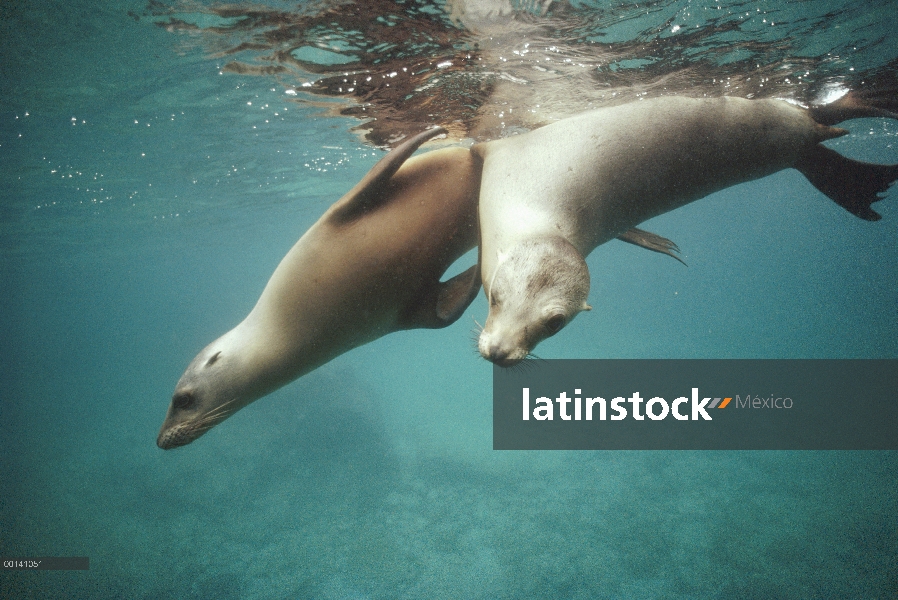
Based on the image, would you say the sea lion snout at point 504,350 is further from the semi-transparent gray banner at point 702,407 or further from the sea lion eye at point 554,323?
the semi-transparent gray banner at point 702,407

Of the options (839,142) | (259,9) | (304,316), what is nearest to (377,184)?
(304,316)

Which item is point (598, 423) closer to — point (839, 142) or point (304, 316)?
point (839, 142)

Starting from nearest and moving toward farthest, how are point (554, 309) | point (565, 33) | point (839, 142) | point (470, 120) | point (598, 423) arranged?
point (554, 309) < point (565, 33) < point (470, 120) < point (839, 142) < point (598, 423)

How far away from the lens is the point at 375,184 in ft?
7.30

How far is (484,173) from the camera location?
2283 mm

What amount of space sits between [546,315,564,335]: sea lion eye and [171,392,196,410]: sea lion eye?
5.70 feet

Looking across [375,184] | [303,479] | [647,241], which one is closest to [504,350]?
[375,184]

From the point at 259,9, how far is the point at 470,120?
3.47 m

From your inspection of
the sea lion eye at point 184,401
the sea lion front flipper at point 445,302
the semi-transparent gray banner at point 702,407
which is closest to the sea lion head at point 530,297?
the sea lion front flipper at point 445,302

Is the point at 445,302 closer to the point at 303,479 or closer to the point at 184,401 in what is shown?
the point at 184,401

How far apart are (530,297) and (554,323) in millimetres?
124

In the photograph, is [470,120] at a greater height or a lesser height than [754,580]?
greater

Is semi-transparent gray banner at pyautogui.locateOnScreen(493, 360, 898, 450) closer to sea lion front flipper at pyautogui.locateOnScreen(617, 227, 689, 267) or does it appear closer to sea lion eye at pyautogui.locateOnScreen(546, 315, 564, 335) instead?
sea lion front flipper at pyautogui.locateOnScreen(617, 227, 689, 267)

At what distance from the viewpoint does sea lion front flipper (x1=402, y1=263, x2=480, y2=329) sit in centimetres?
216
